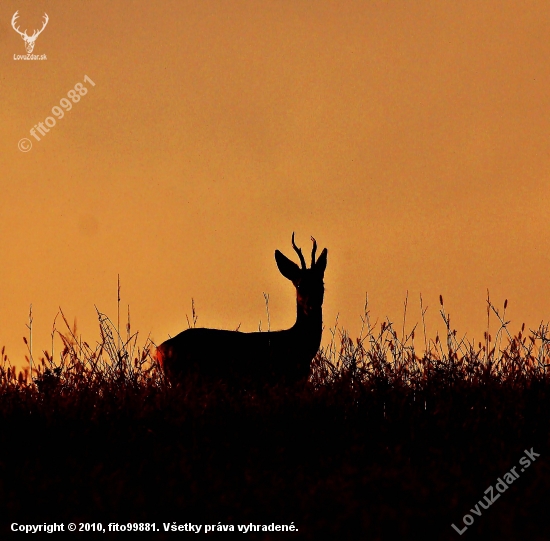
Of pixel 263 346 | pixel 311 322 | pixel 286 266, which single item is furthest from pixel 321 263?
pixel 263 346

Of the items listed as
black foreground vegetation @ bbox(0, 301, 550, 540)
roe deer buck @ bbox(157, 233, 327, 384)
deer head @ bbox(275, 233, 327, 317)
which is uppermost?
deer head @ bbox(275, 233, 327, 317)

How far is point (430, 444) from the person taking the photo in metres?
6.79

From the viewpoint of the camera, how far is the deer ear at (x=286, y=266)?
413 inches

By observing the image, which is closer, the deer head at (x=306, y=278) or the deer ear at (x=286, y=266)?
the deer head at (x=306, y=278)

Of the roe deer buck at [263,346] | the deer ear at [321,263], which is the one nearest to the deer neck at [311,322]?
the roe deer buck at [263,346]

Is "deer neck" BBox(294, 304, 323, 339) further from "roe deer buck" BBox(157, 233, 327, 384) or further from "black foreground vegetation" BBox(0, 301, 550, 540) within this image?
"black foreground vegetation" BBox(0, 301, 550, 540)

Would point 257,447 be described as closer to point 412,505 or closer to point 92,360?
point 412,505

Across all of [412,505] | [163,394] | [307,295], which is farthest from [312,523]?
[307,295]

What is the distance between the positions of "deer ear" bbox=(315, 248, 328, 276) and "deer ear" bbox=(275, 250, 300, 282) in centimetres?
25

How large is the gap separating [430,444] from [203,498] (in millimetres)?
2115

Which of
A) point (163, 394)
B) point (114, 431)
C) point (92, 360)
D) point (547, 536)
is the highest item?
point (92, 360)

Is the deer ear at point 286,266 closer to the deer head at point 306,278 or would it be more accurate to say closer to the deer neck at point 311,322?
the deer head at point 306,278

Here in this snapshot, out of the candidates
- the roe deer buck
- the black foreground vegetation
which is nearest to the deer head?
the roe deer buck

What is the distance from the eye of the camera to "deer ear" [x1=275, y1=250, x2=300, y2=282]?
413 inches
